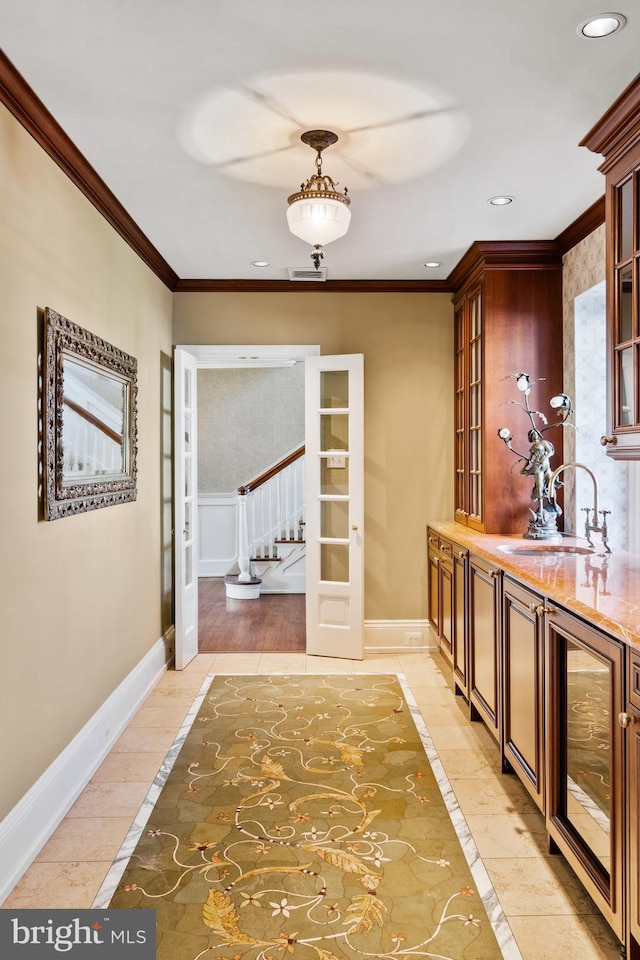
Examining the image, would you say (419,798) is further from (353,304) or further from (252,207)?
(353,304)

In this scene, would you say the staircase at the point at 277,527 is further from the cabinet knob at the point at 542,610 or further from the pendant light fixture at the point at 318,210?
the cabinet knob at the point at 542,610

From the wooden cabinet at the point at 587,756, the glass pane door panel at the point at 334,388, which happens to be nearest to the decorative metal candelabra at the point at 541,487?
the glass pane door panel at the point at 334,388

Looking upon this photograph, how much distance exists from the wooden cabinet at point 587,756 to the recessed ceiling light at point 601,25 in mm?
1799

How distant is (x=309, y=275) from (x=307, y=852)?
356 centimetres

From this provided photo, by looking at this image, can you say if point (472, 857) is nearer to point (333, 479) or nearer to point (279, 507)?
point (333, 479)

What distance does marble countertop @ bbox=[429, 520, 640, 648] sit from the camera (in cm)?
176

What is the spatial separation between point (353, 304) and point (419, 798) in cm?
340

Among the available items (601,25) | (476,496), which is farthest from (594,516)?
(601,25)

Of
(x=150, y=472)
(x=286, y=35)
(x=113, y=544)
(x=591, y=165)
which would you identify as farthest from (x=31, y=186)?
(x=591, y=165)

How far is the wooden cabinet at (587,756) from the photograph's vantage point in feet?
5.58

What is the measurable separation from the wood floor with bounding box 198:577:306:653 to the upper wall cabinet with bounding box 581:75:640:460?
10.1ft

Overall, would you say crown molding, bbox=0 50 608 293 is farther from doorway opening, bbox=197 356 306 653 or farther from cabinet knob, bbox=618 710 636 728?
doorway opening, bbox=197 356 306 653

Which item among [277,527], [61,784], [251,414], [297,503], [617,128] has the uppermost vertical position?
[617,128]

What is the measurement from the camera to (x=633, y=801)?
1.60 m
